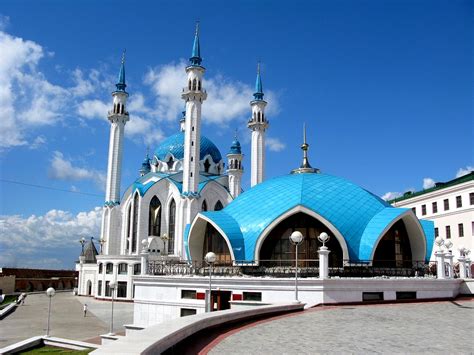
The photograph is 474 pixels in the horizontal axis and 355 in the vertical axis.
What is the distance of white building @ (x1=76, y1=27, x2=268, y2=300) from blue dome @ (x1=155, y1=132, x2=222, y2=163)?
377 centimetres

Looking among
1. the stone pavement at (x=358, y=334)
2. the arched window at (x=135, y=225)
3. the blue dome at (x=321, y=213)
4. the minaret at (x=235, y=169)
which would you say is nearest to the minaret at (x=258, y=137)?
the minaret at (x=235, y=169)

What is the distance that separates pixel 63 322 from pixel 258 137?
29.8 meters

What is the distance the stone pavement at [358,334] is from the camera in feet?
27.0

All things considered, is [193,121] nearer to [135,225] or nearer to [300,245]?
[135,225]

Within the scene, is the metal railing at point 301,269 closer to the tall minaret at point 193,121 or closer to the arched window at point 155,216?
the tall minaret at point 193,121

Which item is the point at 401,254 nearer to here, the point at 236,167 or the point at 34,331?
the point at 34,331

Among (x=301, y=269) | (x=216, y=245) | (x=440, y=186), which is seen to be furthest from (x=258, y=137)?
(x=301, y=269)

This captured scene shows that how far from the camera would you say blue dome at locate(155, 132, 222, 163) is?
59.2 meters

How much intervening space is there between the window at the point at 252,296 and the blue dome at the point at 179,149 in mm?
42168

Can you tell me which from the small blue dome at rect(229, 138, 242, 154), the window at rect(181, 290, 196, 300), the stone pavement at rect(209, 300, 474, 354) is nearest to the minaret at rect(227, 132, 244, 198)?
the small blue dome at rect(229, 138, 242, 154)

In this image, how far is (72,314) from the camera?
3272 centimetres

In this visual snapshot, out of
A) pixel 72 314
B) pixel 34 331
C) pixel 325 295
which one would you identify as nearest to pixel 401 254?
pixel 325 295

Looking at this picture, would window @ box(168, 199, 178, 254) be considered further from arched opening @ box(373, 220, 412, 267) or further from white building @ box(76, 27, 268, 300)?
arched opening @ box(373, 220, 412, 267)

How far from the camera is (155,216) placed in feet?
164
